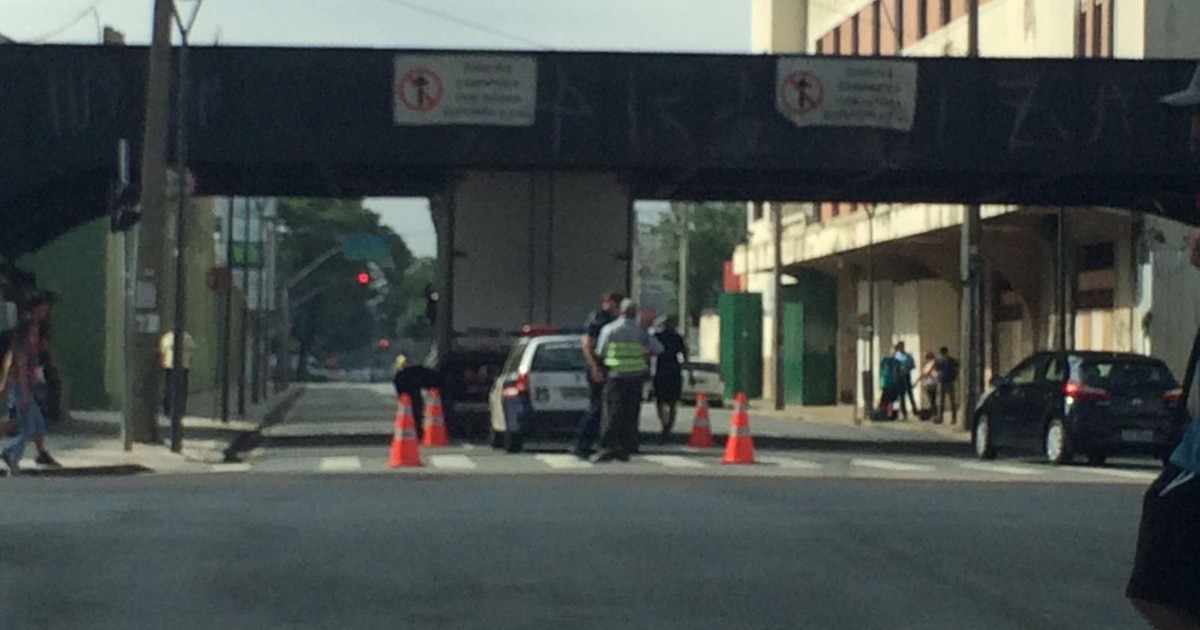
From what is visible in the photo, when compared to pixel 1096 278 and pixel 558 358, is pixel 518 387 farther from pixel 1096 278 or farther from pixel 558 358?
pixel 1096 278

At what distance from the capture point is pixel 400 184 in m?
40.3

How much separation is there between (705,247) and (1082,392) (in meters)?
81.4

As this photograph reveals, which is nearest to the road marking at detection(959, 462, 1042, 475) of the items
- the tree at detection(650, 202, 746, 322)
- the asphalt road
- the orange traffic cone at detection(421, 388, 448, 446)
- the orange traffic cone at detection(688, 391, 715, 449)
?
the orange traffic cone at detection(688, 391, 715, 449)

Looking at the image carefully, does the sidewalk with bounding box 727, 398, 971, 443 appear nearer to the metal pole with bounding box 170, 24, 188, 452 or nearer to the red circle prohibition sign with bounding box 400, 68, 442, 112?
the red circle prohibition sign with bounding box 400, 68, 442, 112

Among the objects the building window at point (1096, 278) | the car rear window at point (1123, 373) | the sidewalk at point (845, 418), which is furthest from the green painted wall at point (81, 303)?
the car rear window at point (1123, 373)

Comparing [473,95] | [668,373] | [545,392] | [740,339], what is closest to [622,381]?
[545,392]

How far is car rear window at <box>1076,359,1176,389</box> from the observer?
28578 millimetres

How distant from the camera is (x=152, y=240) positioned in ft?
97.5

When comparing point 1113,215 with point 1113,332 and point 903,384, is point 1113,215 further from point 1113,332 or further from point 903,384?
point 903,384

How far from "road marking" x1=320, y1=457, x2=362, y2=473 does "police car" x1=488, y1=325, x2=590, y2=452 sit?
198 cm

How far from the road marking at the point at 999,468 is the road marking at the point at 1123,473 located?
2.05ft

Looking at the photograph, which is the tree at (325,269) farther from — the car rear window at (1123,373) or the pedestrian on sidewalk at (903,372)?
the car rear window at (1123,373)

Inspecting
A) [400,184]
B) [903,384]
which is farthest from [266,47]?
[903,384]

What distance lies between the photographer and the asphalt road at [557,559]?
11.0 metres
